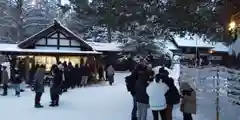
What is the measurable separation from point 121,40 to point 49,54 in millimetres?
15296

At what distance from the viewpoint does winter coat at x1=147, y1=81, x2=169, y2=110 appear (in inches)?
333

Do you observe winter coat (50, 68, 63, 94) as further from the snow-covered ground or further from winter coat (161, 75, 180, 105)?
winter coat (161, 75, 180, 105)

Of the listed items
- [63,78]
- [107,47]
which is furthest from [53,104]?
[107,47]

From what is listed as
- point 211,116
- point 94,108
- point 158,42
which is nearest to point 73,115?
point 94,108

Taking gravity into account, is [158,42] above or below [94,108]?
above

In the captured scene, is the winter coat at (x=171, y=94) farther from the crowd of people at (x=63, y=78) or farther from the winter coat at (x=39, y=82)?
the winter coat at (x=39, y=82)

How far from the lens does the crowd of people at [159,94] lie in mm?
8516

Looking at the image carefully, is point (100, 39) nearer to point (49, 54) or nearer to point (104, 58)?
point (104, 58)

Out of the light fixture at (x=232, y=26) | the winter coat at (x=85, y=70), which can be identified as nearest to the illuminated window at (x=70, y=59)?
the winter coat at (x=85, y=70)

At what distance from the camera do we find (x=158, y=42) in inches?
1583

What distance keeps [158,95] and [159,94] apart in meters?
0.04

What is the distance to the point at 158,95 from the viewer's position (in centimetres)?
845

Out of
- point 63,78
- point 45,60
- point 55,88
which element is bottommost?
point 63,78

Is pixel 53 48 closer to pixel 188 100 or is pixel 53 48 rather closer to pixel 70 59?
pixel 70 59
